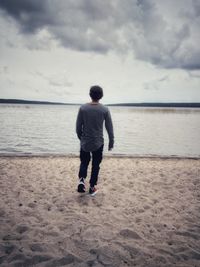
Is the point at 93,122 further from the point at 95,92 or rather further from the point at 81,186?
the point at 81,186

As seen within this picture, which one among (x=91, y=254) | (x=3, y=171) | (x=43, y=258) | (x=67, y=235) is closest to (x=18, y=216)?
(x=67, y=235)

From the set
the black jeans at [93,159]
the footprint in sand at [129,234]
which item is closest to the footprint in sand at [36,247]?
the footprint in sand at [129,234]

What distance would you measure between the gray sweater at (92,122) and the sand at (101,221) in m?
1.26

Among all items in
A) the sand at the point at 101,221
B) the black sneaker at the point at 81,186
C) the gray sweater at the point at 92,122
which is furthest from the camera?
the black sneaker at the point at 81,186

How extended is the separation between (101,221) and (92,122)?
202cm

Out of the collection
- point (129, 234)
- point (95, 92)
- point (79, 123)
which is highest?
point (95, 92)

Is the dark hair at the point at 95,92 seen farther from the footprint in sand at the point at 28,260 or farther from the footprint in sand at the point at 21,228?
the footprint in sand at the point at 28,260

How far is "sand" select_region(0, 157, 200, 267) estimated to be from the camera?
351cm

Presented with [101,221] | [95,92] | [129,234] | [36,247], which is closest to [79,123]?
[95,92]

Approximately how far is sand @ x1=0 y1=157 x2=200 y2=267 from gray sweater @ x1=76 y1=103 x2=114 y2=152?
49.8 inches

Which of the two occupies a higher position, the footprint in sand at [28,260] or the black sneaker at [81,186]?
the black sneaker at [81,186]

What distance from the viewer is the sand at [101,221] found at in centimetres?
351

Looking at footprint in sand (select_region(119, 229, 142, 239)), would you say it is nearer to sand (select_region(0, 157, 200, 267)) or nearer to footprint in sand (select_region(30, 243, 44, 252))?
sand (select_region(0, 157, 200, 267))

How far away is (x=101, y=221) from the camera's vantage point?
15.2 feet
